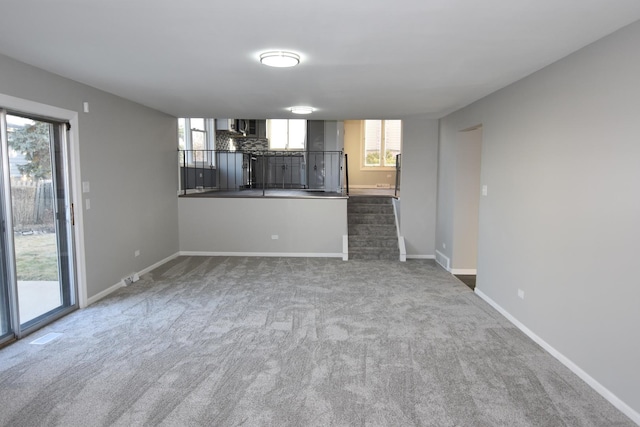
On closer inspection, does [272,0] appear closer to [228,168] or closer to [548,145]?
[548,145]

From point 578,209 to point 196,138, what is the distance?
8087 millimetres

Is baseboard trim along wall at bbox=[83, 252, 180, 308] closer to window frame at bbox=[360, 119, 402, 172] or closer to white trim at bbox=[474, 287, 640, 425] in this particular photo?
white trim at bbox=[474, 287, 640, 425]

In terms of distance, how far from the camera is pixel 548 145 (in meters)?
3.21

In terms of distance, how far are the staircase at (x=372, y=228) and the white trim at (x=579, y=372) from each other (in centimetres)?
273

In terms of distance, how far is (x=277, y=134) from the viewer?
1225 centimetres

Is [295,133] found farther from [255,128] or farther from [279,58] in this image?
[279,58]

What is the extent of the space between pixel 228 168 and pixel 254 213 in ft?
12.0

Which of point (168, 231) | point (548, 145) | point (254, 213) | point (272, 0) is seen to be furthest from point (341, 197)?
point (272, 0)

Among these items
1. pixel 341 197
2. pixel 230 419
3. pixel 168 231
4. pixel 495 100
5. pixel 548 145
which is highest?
pixel 495 100

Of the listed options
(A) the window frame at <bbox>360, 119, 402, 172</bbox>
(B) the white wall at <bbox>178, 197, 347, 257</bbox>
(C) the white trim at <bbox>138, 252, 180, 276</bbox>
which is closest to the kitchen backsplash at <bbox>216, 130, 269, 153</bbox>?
(A) the window frame at <bbox>360, 119, 402, 172</bbox>

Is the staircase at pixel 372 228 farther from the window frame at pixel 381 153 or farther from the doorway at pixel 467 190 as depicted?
the window frame at pixel 381 153

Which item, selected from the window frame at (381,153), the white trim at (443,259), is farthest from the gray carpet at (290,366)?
the window frame at (381,153)

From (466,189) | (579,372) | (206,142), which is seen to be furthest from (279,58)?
(206,142)

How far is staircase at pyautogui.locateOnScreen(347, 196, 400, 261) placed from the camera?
6.59 metres
